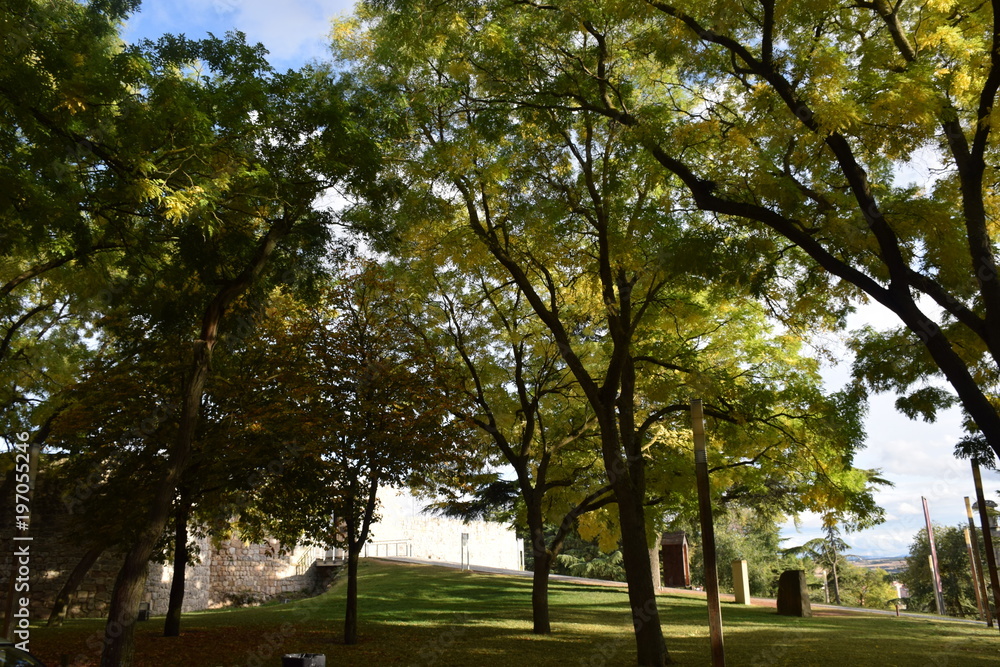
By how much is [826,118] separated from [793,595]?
1733 cm

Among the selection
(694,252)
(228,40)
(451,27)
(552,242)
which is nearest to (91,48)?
(228,40)

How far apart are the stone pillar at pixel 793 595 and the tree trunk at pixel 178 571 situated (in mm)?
16016

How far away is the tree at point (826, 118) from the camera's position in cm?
796

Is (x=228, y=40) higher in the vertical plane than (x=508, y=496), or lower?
higher

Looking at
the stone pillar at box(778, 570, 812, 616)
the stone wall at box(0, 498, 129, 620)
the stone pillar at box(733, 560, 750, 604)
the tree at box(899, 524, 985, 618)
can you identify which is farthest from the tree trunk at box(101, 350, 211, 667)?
the tree at box(899, 524, 985, 618)

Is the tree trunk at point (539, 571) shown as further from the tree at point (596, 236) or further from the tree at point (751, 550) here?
the tree at point (751, 550)

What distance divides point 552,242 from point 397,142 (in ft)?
10.5

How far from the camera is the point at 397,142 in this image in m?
12.6

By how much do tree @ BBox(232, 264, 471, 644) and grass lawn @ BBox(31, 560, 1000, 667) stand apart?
1823mm

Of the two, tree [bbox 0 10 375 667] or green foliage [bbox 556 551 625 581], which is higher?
tree [bbox 0 10 375 667]

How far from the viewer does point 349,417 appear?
13047 mm

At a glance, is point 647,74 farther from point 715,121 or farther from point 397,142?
point 397,142

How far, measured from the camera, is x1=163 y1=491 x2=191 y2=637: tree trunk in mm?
14070

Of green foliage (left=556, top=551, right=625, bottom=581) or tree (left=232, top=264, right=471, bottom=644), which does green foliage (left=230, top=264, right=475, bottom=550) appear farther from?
green foliage (left=556, top=551, right=625, bottom=581)
